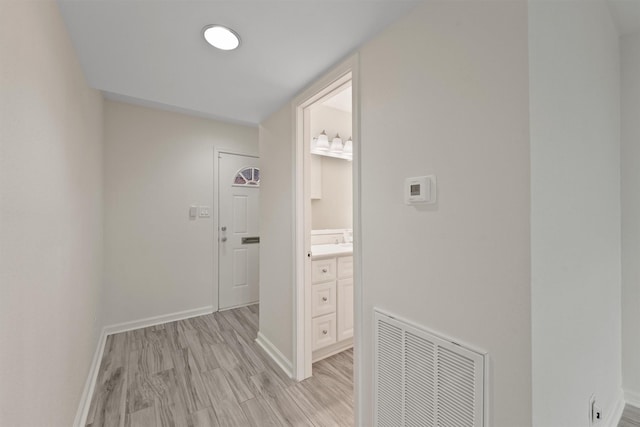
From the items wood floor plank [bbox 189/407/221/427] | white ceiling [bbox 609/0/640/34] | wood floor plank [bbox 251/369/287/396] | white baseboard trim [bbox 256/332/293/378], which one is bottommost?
wood floor plank [bbox 251/369/287/396]

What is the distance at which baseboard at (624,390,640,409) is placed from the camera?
66.3 inches

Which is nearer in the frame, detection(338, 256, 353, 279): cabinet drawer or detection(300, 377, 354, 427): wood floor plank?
detection(300, 377, 354, 427): wood floor plank

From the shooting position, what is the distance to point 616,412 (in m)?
1.58

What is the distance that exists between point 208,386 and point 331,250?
1450 mm

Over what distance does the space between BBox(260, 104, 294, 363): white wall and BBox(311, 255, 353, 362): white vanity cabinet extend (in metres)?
0.23

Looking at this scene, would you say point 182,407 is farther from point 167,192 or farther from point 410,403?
point 167,192

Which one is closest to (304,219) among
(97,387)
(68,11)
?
(68,11)

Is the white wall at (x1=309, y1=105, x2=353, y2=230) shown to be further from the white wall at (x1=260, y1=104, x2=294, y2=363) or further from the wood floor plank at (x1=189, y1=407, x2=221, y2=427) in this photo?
the wood floor plank at (x1=189, y1=407, x2=221, y2=427)

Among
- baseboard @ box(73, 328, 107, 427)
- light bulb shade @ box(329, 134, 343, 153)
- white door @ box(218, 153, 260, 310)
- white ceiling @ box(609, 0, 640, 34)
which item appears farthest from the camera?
white door @ box(218, 153, 260, 310)

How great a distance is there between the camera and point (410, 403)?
113 centimetres

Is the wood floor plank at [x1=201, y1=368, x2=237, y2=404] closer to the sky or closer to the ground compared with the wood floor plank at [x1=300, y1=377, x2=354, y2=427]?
closer to the sky

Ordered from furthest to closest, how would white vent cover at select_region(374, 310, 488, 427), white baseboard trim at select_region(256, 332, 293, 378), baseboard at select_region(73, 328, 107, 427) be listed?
white baseboard trim at select_region(256, 332, 293, 378), baseboard at select_region(73, 328, 107, 427), white vent cover at select_region(374, 310, 488, 427)

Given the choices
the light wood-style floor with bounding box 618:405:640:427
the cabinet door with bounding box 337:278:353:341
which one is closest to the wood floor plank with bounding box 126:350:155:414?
the cabinet door with bounding box 337:278:353:341

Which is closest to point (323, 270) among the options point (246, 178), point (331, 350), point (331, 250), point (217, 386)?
point (331, 250)
